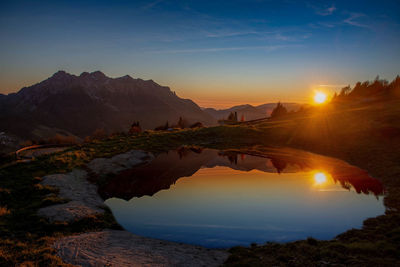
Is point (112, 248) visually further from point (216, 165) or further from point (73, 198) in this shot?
point (216, 165)

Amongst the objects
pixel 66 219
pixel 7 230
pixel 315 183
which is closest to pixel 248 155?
pixel 315 183

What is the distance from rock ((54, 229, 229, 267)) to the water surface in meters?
1.53

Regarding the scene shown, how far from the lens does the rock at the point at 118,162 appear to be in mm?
30997

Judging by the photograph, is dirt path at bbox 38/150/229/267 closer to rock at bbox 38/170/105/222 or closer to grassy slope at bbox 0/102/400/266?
rock at bbox 38/170/105/222

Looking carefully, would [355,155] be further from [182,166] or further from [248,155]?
[182,166]

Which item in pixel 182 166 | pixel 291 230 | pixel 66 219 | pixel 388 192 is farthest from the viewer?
pixel 182 166

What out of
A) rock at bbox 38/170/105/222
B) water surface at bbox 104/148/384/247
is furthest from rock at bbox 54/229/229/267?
rock at bbox 38/170/105/222

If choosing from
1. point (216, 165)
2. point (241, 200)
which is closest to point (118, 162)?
point (216, 165)

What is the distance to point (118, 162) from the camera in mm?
35125

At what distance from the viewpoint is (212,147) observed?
55.0 meters

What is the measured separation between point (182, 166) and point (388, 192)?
81.3 feet

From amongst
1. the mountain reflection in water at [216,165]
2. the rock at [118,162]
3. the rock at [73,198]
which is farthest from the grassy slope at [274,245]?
the mountain reflection in water at [216,165]

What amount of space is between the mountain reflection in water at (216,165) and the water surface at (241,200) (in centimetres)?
11

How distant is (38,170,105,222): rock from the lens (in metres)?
16.4
